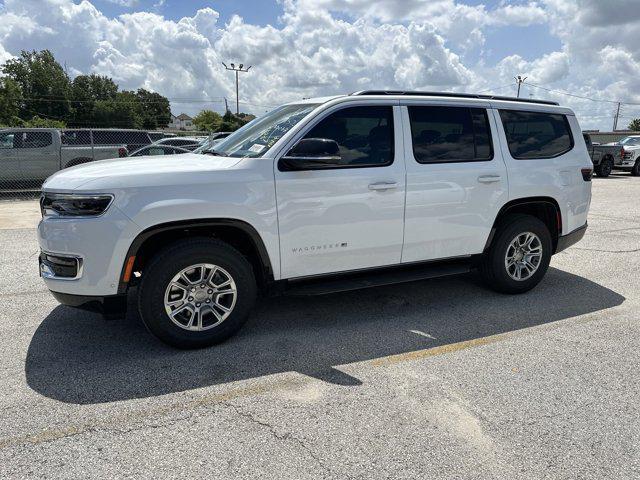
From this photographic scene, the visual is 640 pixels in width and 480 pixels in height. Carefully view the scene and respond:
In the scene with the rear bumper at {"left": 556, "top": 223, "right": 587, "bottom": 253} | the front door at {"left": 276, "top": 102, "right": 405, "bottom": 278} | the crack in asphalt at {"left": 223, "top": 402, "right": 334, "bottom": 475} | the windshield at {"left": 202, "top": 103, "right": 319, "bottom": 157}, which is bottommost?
Result: the crack in asphalt at {"left": 223, "top": 402, "right": 334, "bottom": 475}

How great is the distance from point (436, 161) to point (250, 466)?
10.1ft

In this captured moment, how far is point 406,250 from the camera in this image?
4422 millimetres

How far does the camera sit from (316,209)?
3.90 metres

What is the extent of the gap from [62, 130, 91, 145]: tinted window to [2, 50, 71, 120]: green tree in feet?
302

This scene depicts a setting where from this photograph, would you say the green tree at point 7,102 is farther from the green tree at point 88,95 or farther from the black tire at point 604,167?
the black tire at point 604,167

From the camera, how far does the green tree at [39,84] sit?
92.2 meters

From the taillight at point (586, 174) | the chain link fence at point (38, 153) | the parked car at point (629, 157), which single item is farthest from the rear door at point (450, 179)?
the parked car at point (629, 157)

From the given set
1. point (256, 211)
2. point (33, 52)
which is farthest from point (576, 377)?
point (33, 52)

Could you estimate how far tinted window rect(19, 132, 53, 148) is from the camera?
42.4 ft

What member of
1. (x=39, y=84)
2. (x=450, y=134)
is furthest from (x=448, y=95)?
(x=39, y=84)

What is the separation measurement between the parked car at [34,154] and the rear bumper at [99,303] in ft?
35.8

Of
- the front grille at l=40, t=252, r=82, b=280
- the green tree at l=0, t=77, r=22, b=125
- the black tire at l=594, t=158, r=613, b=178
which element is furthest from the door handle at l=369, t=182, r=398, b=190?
the green tree at l=0, t=77, r=22, b=125

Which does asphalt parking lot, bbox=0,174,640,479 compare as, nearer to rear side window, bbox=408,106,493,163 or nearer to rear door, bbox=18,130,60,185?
rear side window, bbox=408,106,493,163

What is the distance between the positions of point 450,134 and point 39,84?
10939 centimetres
